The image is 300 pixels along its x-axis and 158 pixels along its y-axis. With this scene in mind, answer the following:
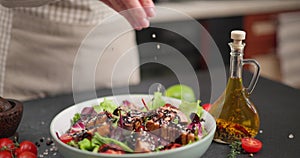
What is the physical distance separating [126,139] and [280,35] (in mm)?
2362

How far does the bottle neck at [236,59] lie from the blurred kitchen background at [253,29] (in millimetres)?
1534

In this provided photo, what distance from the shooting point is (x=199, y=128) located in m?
0.83

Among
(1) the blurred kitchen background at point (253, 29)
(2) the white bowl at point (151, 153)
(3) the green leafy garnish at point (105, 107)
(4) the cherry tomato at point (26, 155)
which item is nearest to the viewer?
(2) the white bowl at point (151, 153)

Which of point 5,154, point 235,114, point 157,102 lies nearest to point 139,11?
point 157,102

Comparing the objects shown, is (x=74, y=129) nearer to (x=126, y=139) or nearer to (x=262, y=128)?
(x=126, y=139)

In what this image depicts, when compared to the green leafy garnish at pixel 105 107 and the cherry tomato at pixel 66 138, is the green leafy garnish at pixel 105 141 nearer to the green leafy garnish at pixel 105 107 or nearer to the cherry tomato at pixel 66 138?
the cherry tomato at pixel 66 138

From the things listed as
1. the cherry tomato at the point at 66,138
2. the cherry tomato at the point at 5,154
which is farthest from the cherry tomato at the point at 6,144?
the cherry tomato at the point at 66,138

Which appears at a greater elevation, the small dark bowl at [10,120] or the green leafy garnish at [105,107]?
the green leafy garnish at [105,107]

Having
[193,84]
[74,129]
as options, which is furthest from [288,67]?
[74,129]

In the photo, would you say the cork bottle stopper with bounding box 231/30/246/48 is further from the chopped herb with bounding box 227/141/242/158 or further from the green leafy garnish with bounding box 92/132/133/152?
the green leafy garnish with bounding box 92/132/133/152

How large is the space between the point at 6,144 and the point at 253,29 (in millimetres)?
2251

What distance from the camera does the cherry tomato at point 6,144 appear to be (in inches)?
34.6

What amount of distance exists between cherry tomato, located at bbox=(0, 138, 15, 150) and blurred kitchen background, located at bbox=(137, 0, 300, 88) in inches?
64.4

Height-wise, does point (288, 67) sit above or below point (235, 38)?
above
